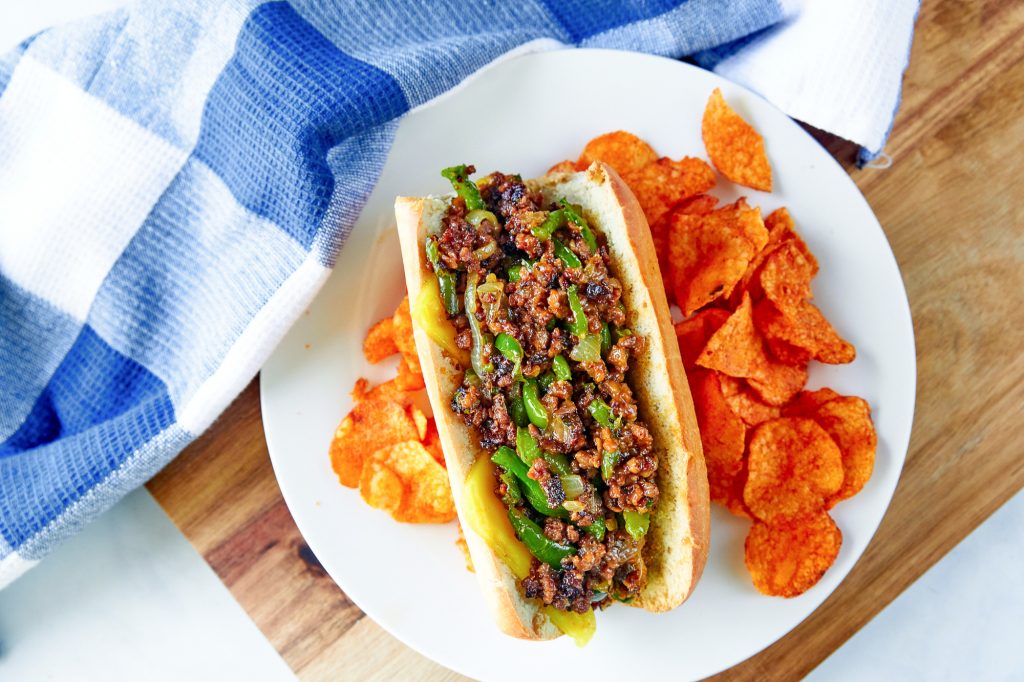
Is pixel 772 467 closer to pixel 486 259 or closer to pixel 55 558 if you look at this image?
pixel 486 259

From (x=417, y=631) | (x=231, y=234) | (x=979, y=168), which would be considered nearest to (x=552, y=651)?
(x=417, y=631)

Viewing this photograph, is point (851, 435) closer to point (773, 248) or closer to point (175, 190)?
point (773, 248)

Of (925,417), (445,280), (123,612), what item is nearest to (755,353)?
(925,417)

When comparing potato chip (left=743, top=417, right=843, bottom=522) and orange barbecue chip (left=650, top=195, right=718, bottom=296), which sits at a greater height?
orange barbecue chip (left=650, top=195, right=718, bottom=296)

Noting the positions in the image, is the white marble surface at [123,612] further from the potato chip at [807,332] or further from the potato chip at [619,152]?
the potato chip at [807,332]

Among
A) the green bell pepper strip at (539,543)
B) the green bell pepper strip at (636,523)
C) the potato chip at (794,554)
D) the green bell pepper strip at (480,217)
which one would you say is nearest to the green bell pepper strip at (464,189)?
the green bell pepper strip at (480,217)

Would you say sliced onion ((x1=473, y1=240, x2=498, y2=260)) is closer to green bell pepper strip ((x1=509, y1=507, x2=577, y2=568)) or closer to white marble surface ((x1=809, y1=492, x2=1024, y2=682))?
green bell pepper strip ((x1=509, y1=507, x2=577, y2=568))

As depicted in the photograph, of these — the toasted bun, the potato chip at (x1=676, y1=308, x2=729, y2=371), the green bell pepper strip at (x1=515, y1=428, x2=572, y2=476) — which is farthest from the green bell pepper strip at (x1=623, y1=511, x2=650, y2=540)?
the potato chip at (x1=676, y1=308, x2=729, y2=371)
